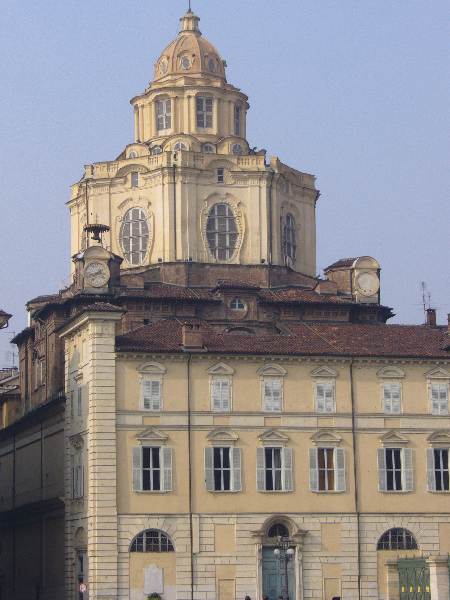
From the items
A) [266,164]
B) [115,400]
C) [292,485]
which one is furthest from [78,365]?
[266,164]

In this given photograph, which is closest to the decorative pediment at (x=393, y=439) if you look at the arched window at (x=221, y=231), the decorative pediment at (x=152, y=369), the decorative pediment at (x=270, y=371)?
the decorative pediment at (x=270, y=371)

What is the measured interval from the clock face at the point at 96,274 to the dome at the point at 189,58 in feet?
67.0

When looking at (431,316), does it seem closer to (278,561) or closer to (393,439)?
(393,439)

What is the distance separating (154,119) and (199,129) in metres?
3.27

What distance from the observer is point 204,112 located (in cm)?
11312

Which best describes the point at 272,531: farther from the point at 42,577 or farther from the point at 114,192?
the point at 114,192

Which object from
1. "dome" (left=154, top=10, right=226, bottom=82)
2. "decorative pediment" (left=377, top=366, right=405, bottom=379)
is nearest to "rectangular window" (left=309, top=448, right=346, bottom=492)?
"decorative pediment" (left=377, top=366, right=405, bottom=379)

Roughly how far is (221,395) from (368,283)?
76.1 feet

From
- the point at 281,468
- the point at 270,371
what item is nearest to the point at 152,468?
the point at 281,468

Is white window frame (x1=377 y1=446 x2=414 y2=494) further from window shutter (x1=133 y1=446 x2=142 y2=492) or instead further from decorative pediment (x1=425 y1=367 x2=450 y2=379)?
window shutter (x1=133 y1=446 x2=142 y2=492)

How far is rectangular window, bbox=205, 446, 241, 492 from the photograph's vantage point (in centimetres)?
8475

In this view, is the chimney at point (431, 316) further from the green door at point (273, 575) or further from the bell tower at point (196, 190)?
the green door at point (273, 575)

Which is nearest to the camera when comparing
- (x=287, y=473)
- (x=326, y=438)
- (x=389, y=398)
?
(x=287, y=473)

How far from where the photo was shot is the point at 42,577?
96.9m
